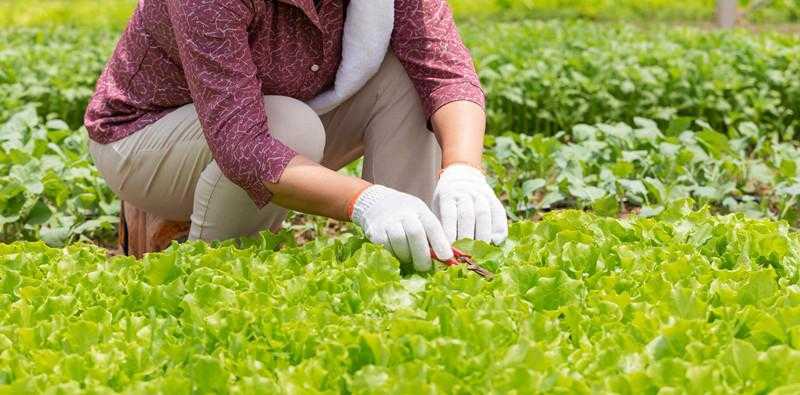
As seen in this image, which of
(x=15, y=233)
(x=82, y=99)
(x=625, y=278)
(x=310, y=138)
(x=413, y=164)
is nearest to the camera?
(x=625, y=278)

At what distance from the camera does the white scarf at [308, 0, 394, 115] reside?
296 centimetres

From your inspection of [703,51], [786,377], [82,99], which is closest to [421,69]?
[786,377]

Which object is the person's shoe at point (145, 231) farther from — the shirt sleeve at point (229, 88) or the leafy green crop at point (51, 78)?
the leafy green crop at point (51, 78)

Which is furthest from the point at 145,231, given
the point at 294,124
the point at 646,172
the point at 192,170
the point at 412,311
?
the point at 646,172

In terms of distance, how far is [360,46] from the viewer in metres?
2.99

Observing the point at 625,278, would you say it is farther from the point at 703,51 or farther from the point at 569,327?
the point at 703,51

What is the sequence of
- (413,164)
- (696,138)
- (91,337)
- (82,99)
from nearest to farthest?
1. (91,337)
2. (413,164)
3. (696,138)
4. (82,99)

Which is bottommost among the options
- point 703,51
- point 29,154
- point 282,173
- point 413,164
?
point 703,51

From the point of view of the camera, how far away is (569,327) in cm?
208

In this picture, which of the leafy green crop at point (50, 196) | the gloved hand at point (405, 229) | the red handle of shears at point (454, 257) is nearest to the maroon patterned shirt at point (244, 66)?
the gloved hand at point (405, 229)

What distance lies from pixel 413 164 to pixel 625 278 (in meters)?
1.09

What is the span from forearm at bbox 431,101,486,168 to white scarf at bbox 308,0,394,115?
0.74 ft

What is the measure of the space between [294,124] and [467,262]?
0.71 metres

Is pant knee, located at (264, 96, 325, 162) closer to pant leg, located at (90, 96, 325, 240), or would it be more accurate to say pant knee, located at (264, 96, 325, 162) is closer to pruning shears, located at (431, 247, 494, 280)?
pant leg, located at (90, 96, 325, 240)
